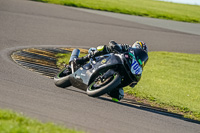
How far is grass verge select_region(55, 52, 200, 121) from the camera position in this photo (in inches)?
353

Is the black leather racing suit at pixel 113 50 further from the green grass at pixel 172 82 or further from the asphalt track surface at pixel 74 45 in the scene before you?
the green grass at pixel 172 82

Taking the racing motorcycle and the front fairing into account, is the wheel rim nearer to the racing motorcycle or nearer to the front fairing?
the racing motorcycle

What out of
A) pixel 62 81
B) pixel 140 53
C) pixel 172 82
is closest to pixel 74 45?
pixel 172 82

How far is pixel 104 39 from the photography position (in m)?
16.1

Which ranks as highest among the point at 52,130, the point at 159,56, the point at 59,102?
the point at 52,130

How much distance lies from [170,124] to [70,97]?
6.53 feet

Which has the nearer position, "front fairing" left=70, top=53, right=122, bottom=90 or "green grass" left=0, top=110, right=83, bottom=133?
"green grass" left=0, top=110, right=83, bottom=133

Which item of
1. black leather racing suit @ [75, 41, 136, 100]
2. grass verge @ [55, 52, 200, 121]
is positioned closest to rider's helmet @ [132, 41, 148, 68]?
black leather racing suit @ [75, 41, 136, 100]

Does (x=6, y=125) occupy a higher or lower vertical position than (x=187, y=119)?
higher

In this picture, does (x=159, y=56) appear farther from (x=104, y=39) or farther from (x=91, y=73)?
(x=91, y=73)

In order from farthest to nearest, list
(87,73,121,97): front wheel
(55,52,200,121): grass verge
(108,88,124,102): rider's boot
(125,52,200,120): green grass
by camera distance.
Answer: (125,52,200,120): green grass
(55,52,200,121): grass verge
(108,88,124,102): rider's boot
(87,73,121,97): front wheel

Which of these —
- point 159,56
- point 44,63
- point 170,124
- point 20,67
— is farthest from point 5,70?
point 159,56

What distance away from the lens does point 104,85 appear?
23.8 ft

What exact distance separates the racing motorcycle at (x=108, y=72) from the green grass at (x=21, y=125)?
2327mm
